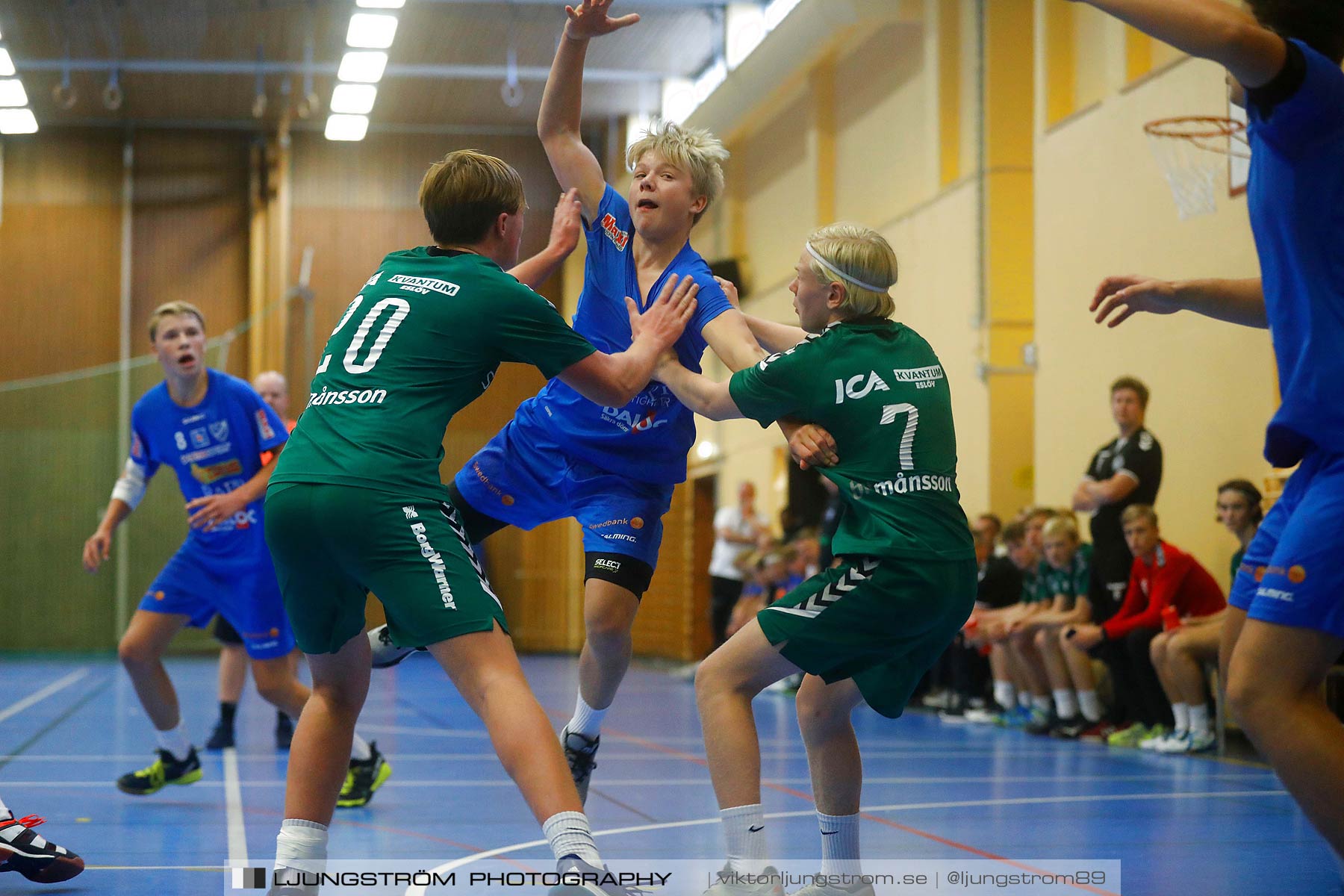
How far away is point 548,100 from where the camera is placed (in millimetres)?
4242

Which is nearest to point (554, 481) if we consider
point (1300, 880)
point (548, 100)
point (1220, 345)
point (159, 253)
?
point (548, 100)

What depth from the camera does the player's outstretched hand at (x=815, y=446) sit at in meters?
3.25

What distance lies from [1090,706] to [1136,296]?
5928 mm

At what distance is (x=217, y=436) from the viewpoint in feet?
19.7

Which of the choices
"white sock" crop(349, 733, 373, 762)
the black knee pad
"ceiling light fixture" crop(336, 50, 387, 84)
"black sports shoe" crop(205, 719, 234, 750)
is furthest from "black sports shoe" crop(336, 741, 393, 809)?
"ceiling light fixture" crop(336, 50, 387, 84)

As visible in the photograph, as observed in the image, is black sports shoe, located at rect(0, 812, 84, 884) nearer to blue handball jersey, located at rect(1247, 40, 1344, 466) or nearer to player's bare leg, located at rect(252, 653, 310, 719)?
player's bare leg, located at rect(252, 653, 310, 719)

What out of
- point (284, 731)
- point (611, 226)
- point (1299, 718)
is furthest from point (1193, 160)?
point (1299, 718)

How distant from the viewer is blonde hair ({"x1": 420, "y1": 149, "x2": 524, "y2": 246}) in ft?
10.5

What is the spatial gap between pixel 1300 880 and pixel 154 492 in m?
14.4

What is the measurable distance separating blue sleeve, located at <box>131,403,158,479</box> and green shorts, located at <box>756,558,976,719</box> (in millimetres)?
3816

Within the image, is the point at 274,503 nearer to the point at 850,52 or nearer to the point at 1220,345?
the point at 1220,345

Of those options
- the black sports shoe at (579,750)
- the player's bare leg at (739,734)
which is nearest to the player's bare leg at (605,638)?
the black sports shoe at (579,750)

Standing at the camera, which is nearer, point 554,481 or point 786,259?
point 554,481

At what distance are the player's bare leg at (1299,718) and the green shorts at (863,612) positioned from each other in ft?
2.85
